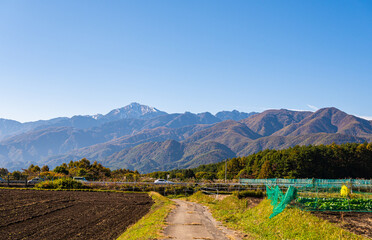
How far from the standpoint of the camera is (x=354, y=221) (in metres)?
23.3

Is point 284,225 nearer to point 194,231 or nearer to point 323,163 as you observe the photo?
point 194,231

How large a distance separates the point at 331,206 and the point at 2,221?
26.9m

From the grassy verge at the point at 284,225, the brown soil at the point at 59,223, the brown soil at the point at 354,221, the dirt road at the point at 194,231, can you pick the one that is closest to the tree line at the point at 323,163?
the grassy verge at the point at 284,225

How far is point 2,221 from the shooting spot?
24766mm

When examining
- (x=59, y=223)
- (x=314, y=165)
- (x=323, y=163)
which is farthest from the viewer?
(x=323, y=163)

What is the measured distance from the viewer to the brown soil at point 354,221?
19688mm

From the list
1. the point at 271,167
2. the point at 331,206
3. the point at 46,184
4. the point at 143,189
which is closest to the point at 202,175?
the point at 271,167

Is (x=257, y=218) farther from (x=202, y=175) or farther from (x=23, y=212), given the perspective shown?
(x=202, y=175)

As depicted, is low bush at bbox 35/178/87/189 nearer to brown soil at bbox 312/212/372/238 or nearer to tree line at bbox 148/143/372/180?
brown soil at bbox 312/212/372/238

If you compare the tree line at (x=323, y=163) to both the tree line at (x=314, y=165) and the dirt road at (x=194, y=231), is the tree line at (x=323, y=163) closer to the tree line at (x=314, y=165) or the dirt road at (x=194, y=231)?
the tree line at (x=314, y=165)

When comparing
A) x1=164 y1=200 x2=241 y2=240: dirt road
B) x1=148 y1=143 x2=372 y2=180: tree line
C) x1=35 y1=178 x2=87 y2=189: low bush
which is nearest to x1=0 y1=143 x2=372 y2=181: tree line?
x1=148 y1=143 x2=372 y2=180: tree line

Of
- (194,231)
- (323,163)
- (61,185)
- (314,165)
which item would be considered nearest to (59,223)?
(194,231)

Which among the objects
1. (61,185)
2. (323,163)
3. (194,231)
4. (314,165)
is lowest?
(61,185)

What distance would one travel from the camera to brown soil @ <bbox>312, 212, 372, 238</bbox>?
64.6ft
